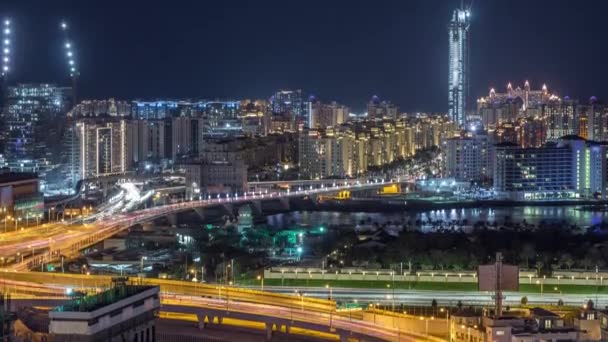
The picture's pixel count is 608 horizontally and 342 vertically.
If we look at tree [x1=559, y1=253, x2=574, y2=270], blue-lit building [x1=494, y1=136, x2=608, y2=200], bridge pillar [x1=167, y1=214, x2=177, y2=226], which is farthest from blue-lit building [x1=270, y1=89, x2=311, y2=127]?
tree [x1=559, y1=253, x2=574, y2=270]

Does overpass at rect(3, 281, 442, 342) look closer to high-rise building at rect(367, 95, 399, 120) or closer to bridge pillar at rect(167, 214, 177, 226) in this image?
bridge pillar at rect(167, 214, 177, 226)

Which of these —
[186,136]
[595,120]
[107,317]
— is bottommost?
[107,317]

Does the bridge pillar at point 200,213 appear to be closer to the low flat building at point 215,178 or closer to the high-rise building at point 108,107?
the low flat building at point 215,178

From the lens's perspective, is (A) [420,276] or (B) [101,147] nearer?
(A) [420,276]

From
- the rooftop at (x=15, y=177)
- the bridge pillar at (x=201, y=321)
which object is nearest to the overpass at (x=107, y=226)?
the rooftop at (x=15, y=177)

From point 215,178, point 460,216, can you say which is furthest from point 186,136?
point 460,216

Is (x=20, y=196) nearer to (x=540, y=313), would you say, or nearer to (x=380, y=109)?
(x=540, y=313)

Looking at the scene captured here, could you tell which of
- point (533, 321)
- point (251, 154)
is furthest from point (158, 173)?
point (533, 321)
